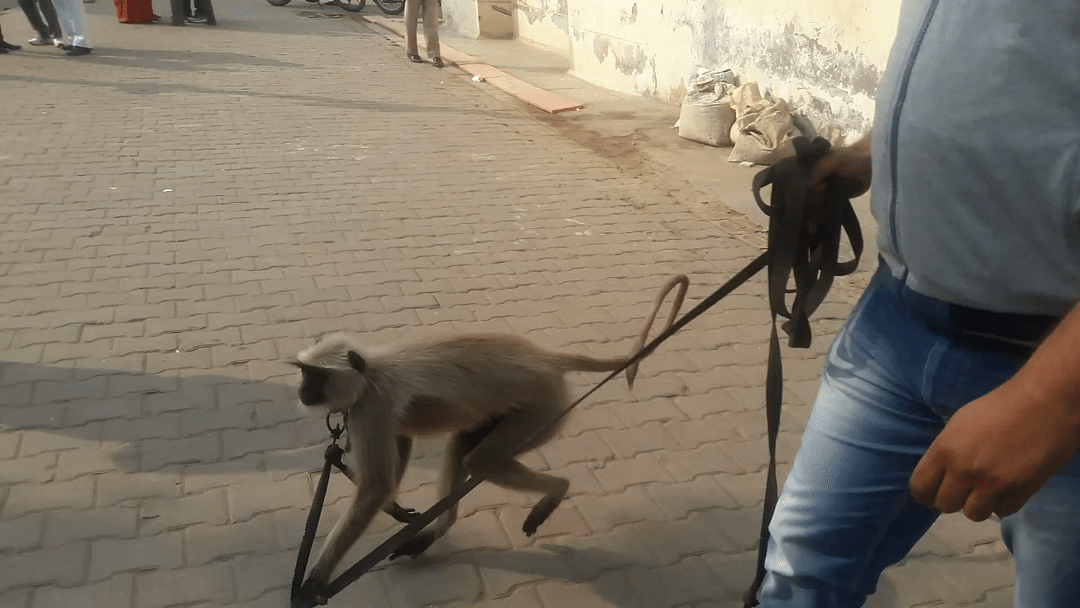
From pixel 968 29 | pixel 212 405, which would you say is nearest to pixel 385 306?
pixel 212 405

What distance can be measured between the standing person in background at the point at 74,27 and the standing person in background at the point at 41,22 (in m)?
0.44

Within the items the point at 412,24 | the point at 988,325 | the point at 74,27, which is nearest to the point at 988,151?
the point at 988,325

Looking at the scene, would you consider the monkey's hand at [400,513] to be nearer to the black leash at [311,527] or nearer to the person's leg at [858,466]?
the black leash at [311,527]

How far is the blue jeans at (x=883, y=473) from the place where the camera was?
155 cm

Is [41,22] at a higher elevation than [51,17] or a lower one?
lower

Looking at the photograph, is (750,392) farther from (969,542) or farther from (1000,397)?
(1000,397)

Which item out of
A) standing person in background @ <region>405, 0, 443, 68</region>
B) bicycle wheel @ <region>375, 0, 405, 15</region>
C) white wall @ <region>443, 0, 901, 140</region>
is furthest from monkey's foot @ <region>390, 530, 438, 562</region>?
bicycle wheel @ <region>375, 0, 405, 15</region>

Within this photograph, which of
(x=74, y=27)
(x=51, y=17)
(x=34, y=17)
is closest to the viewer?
(x=74, y=27)

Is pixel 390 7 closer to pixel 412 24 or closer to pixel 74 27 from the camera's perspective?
pixel 412 24

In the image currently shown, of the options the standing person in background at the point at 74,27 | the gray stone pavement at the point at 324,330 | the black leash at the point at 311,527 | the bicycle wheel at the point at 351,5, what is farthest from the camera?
the bicycle wheel at the point at 351,5

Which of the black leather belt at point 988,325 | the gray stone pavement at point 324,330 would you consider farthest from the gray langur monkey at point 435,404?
the black leather belt at point 988,325

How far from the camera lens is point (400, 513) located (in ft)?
9.82

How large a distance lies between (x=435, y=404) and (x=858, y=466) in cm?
139

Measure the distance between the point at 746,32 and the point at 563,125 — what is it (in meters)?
2.03
